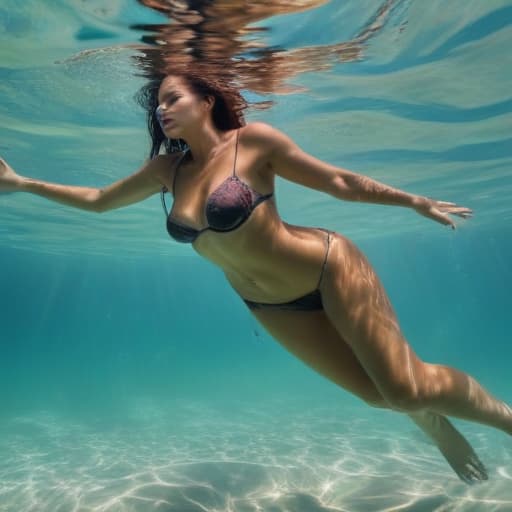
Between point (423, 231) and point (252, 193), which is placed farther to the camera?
point (423, 231)

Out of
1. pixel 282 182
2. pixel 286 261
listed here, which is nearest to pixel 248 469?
pixel 286 261

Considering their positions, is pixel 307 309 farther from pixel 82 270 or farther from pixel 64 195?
pixel 82 270

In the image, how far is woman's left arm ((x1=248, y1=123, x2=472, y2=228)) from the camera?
13.4 ft

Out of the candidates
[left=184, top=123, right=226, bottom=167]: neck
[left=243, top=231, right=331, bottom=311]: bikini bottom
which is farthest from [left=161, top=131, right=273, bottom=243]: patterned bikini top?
[left=243, top=231, right=331, bottom=311]: bikini bottom

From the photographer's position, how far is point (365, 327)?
4352 mm

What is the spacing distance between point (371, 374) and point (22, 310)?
578 feet

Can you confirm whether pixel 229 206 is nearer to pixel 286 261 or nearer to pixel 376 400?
pixel 286 261

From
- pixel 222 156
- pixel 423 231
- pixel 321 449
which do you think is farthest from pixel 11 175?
pixel 423 231

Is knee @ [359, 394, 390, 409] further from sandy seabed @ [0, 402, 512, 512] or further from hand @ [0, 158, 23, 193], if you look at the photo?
hand @ [0, 158, 23, 193]

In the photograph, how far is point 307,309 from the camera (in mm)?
4758

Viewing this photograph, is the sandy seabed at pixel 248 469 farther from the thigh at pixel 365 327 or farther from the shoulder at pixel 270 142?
the shoulder at pixel 270 142

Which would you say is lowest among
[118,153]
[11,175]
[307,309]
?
[307,309]

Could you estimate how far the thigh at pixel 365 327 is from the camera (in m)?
4.35

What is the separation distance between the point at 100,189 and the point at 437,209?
356 cm
